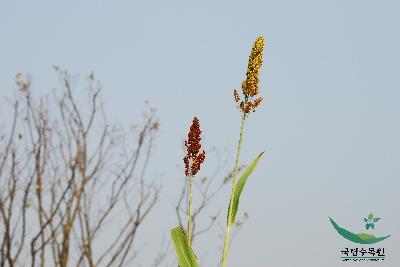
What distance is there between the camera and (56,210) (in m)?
4.98

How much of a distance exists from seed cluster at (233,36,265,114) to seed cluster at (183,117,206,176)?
0.19 meters

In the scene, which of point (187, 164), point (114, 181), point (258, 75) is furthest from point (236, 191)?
point (114, 181)

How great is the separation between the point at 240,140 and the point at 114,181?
3.39 meters

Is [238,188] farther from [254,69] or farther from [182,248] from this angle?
[254,69]

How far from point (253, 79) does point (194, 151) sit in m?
0.35

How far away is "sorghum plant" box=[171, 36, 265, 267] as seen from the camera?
2180 mm

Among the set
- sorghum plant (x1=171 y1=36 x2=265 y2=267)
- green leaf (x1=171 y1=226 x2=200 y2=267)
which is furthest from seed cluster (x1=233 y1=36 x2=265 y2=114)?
green leaf (x1=171 y1=226 x2=200 y2=267)

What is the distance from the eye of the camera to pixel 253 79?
2205 millimetres

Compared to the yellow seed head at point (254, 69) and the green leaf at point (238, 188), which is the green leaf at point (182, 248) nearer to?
the green leaf at point (238, 188)

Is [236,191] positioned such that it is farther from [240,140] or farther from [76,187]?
[76,187]

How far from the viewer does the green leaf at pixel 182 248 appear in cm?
227

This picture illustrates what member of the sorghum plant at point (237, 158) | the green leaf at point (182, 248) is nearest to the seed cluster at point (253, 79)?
the sorghum plant at point (237, 158)

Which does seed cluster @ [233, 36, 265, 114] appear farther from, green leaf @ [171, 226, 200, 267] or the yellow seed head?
green leaf @ [171, 226, 200, 267]

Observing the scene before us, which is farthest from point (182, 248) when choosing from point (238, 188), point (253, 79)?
point (253, 79)
